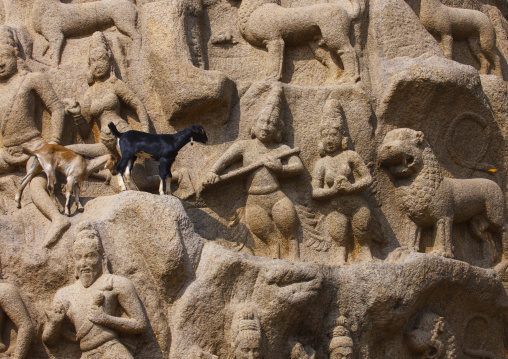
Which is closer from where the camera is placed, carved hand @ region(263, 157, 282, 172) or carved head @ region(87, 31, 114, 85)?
carved hand @ region(263, 157, 282, 172)

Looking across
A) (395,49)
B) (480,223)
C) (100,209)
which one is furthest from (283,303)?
(395,49)

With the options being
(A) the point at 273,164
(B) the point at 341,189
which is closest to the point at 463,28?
(B) the point at 341,189

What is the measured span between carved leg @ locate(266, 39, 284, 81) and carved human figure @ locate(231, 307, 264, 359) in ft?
10.1

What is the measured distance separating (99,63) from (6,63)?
1.02 m

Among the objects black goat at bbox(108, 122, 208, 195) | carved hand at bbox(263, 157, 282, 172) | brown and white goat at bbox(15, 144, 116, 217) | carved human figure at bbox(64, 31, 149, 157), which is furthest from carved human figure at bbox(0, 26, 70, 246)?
carved hand at bbox(263, 157, 282, 172)

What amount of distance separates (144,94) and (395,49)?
3.07 m

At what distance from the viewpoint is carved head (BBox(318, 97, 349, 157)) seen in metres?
8.43

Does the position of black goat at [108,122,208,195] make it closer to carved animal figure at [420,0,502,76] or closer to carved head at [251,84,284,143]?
carved head at [251,84,284,143]

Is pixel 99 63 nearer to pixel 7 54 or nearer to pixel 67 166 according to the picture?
pixel 7 54

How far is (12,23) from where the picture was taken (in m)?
9.04

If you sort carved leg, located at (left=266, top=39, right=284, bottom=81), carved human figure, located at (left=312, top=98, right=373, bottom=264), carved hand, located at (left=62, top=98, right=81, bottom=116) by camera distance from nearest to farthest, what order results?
carved human figure, located at (left=312, top=98, right=373, bottom=264) → carved hand, located at (left=62, top=98, right=81, bottom=116) → carved leg, located at (left=266, top=39, right=284, bottom=81)

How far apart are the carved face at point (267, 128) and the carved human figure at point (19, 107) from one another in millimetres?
2157

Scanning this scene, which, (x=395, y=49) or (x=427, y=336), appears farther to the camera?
(x=395, y=49)

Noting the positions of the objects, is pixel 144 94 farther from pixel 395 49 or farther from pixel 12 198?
pixel 395 49
